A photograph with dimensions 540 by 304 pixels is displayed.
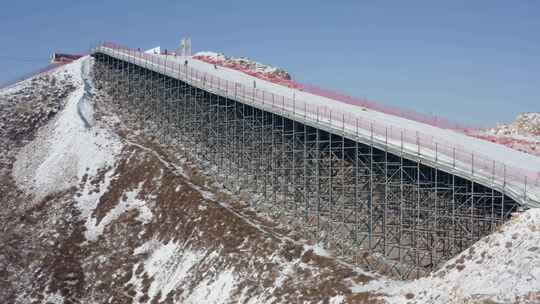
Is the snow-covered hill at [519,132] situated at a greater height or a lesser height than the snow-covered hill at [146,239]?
greater

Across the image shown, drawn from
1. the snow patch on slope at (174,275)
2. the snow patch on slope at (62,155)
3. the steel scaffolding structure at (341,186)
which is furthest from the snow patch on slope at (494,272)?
the snow patch on slope at (62,155)

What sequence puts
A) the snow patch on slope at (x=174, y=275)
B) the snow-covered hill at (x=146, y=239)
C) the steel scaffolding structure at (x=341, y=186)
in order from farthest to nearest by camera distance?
the snow patch on slope at (x=174, y=275)
the steel scaffolding structure at (x=341, y=186)
the snow-covered hill at (x=146, y=239)

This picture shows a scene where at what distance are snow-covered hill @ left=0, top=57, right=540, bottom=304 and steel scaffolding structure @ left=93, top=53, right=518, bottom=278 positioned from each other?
196 cm

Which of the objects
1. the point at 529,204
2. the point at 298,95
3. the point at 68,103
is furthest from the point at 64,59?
the point at 529,204

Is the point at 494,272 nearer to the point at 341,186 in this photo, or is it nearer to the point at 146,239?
the point at 341,186

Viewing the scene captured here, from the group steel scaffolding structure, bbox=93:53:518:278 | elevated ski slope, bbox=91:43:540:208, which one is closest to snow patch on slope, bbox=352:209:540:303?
elevated ski slope, bbox=91:43:540:208

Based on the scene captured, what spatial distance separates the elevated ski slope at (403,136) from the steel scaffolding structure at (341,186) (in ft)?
2.08

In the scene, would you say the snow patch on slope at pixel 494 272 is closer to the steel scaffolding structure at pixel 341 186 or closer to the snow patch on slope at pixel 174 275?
the steel scaffolding structure at pixel 341 186

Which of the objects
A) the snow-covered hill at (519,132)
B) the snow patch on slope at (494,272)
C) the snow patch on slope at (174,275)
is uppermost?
the snow patch on slope at (494,272)

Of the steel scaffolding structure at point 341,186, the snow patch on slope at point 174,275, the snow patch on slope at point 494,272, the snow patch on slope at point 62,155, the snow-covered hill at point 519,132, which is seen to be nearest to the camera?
Answer: the snow patch on slope at point 494,272

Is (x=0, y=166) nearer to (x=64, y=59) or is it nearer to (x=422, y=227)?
(x=64, y=59)

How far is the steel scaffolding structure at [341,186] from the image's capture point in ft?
130

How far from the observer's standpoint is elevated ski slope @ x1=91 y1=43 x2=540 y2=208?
38.0m

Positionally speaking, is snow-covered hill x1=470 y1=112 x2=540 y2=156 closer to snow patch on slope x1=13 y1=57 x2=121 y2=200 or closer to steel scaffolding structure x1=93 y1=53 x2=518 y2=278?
steel scaffolding structure x1=93 y1=53 x2=518 y2=278
